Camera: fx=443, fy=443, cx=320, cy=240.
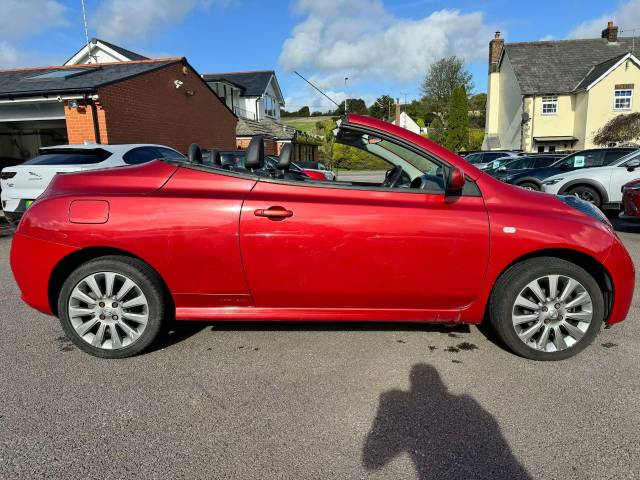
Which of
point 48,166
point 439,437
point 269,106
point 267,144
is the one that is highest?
point 269,106

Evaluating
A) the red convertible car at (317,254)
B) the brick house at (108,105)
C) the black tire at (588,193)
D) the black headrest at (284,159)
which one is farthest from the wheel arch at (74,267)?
the black tire at (588,193)

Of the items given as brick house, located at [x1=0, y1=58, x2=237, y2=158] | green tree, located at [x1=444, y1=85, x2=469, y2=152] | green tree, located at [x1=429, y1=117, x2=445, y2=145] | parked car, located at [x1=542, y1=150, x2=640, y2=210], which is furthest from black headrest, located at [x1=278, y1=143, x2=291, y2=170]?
green tree, located at [x1=429, y1=117, x2=445, y2=145]

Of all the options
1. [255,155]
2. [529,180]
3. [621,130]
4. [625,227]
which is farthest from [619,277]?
[621,130]

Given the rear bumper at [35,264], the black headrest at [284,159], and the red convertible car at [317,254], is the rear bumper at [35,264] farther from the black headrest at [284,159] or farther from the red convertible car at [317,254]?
the black headrest at [284,159]

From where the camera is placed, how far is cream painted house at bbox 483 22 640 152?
29844 mm

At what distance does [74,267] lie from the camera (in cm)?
326

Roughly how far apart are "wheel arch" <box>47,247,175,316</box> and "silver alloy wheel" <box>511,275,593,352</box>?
8.27 ft

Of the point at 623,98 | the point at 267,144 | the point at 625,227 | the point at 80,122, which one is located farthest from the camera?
the point at 623,98

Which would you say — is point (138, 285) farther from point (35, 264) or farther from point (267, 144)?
point (267, 144)

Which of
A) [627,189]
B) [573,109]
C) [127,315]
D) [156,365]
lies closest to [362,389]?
[156,365]

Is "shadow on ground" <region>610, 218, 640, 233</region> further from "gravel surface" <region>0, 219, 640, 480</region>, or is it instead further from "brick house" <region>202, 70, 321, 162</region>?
"brick house" <region>202, 70, 321, 162</region>

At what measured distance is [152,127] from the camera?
15180mm

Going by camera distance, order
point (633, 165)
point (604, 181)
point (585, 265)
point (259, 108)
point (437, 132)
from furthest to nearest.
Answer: point (437, 132) < point (259, 108) < point (604, 181) < point (633, 165) < point (585, 265)

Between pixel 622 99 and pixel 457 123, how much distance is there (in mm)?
12960
